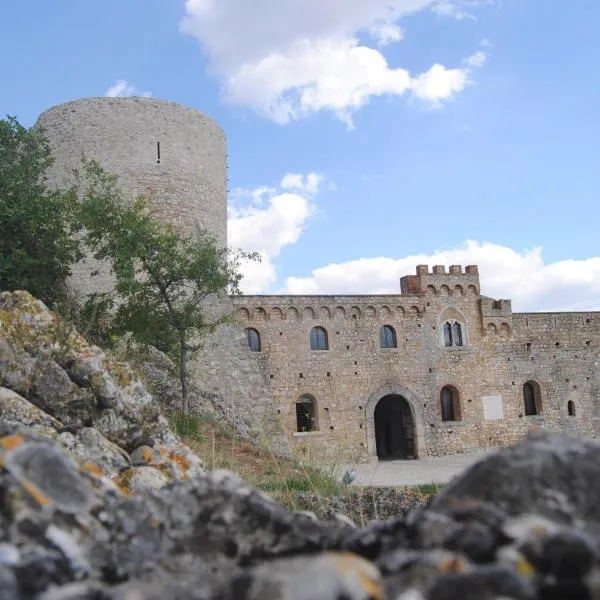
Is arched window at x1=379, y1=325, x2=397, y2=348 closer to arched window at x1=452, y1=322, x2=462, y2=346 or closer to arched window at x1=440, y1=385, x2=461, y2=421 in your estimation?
arched window at x1=452, y1=322, x2=462, y2=346

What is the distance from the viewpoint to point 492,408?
896 inches

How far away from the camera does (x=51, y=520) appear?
1.71 meters

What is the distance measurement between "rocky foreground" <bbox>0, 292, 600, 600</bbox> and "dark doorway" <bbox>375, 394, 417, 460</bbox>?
816 inches

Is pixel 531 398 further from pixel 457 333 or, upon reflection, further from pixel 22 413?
pixel 22 413

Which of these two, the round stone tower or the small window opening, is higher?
the round stone tower

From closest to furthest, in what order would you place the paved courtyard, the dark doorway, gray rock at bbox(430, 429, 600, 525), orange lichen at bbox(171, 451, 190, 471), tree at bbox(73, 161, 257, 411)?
gray rock at bbox(430, 429, 600, 525) < orange lichen at bbox(171, 451, 190, 471) < tree at bbox(73, 161, 257, 411) < the paved courtyard < the dark doorway

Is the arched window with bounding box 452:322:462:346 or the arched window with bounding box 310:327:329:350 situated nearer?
the arched window with bounding box 310:327:329:350

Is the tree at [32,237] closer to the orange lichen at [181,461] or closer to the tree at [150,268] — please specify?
the tree at [150,268]

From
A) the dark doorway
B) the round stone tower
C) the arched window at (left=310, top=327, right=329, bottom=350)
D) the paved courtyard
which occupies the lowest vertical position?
the paved courtyard

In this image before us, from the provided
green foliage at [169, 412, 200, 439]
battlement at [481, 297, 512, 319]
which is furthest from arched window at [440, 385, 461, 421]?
green foliage at [169, 412, 200, 439]

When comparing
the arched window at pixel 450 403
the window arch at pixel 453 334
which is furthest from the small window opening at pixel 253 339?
the arched window at pixel 450 403

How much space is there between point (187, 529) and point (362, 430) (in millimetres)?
19598

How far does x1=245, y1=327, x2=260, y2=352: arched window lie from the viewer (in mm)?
20531

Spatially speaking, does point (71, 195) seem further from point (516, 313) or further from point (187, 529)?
point (516, 313)
